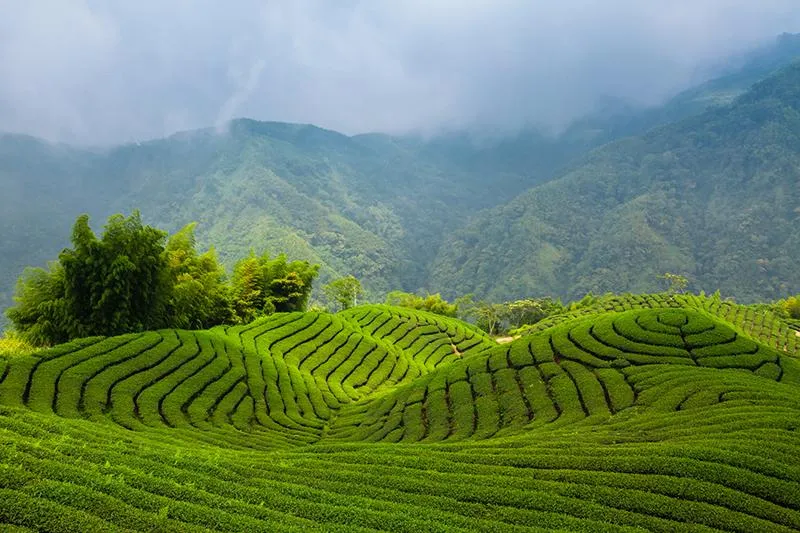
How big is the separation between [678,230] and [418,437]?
173 m

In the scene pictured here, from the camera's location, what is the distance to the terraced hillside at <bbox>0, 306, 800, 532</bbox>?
27.6 feet

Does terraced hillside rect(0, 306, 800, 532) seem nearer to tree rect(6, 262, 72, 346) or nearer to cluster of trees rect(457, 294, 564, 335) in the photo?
tree rect(6, 262, 72, 346)

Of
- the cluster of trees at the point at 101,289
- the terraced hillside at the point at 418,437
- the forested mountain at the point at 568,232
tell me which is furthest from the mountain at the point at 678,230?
the cluster of trees at the point at 101,289

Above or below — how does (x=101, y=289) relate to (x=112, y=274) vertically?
below

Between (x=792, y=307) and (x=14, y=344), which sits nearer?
(x=14, y=344)

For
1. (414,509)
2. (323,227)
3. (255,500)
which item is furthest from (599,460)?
(323,227)

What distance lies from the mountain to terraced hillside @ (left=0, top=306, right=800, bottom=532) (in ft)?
427

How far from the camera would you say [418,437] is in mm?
17422

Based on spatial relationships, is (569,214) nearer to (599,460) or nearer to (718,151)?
(718,151)

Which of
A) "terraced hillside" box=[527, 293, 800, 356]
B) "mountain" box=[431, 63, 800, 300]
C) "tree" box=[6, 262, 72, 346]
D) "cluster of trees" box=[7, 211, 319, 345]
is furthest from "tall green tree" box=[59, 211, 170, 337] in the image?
"mountain" box=[431, 63, 800, 300]

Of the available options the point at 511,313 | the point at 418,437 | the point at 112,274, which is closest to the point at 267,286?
the point at 112,274

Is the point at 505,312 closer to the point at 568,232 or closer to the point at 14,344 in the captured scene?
the point at 14,344

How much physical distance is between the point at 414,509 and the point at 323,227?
17202 centimetres

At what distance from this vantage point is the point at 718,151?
192 metres
